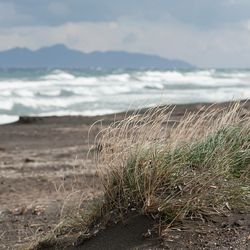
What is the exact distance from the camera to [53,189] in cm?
906

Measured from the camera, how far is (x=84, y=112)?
2653 centimetres

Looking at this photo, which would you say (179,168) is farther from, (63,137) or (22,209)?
(63,137)

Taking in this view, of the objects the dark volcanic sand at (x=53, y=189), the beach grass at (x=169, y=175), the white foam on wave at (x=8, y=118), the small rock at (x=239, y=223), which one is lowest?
the white foam on wave at (x=8, y=118)

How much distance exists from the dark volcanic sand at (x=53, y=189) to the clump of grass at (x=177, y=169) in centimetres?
16

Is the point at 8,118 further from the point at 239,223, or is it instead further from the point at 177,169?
the point at 239,223

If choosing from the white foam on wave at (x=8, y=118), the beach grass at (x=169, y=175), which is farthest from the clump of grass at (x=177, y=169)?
the white foam on wave at (x=8, y=118)

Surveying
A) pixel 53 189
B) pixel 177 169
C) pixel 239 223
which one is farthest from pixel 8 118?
pixel 239 223

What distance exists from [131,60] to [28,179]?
184 metres

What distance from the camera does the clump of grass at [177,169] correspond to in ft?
14.6

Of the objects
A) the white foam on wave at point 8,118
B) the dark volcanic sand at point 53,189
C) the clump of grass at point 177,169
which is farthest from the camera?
the white foam on wave at point 8,118

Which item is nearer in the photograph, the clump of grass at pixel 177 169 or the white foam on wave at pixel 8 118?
the clump of grass at pixel 177 169

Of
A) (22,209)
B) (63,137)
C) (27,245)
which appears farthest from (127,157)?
(63,137)

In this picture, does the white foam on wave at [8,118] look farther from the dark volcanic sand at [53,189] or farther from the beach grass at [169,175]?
the beach grass at [169,175]

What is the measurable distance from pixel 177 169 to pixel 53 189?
4706mm
